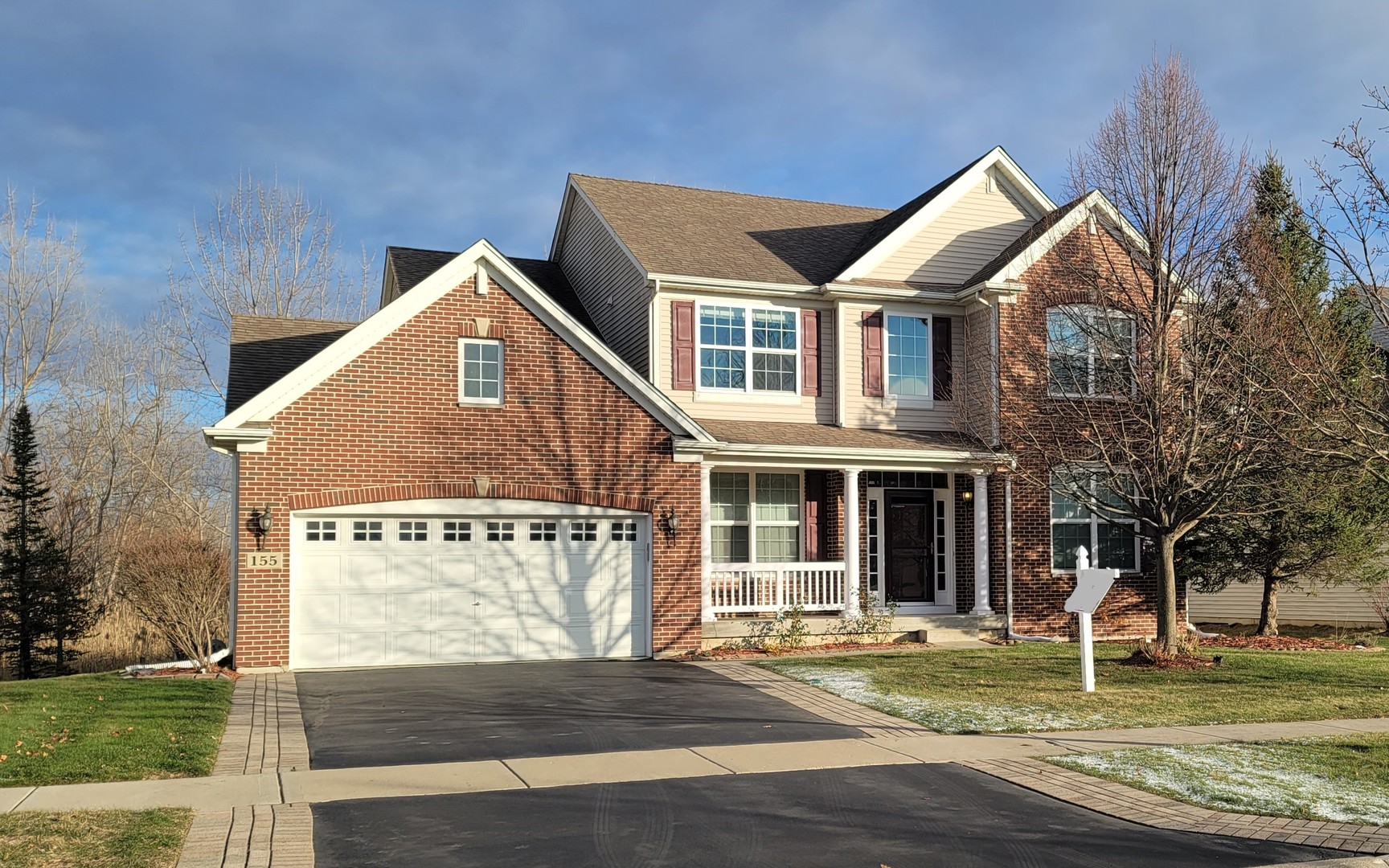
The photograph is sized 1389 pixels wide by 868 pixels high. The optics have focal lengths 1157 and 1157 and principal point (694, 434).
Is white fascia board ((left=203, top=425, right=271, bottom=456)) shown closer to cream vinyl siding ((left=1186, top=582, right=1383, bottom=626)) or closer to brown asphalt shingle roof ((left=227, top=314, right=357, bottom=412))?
brown asphalt shingle roof ((left=227, top=314, right=357, bottom=412))

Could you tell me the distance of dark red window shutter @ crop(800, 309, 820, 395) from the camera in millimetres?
21016

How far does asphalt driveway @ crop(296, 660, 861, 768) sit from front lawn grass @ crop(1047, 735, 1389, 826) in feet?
8.88

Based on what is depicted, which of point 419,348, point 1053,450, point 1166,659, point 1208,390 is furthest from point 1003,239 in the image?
point 419,348

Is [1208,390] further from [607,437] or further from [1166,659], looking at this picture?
[607,437]

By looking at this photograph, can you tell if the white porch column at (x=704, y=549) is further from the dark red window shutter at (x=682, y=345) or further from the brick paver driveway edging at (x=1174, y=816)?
the brick paver driveway edging at (x=1174, y=816)

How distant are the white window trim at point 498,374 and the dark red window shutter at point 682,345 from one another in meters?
3.76

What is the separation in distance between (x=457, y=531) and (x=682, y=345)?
553cm

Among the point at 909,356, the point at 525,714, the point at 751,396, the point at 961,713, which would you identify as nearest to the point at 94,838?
the point at 525,714

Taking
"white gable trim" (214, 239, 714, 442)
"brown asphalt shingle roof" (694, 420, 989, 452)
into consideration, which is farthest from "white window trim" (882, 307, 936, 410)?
"white gable trim" (214, 239, 714, 442)

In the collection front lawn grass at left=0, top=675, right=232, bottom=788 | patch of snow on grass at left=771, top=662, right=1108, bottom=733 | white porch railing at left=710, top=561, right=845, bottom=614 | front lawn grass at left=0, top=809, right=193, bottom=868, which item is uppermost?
white porch railing at left=710, top=561, right=845, bottom=614

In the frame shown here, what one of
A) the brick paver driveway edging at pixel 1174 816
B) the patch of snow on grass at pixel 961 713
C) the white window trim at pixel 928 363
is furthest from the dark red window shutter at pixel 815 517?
the brick paver driveway edging at pixel 1174 816

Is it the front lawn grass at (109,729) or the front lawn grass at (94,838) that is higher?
the front lawn grass at (94,838)

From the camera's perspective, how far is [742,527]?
20.5 m

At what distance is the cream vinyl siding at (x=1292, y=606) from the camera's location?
84.0 ft
